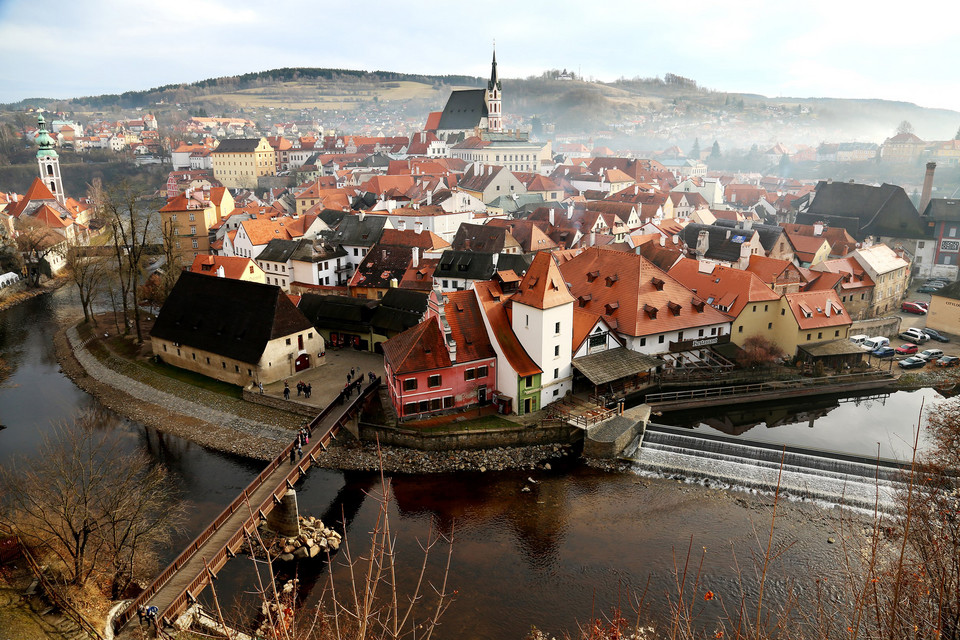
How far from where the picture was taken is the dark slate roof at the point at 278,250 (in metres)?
53.2

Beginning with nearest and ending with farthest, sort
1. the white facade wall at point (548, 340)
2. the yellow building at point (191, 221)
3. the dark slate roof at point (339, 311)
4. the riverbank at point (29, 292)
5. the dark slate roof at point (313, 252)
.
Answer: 1. the white facade wall at point (548, 340)
2. the dark slate roof at point (339, 311)
3. the dark slate roof at point (313, 252)
4. the riverbank at point (29, 292)
5. the yellow building at point (191, 221)

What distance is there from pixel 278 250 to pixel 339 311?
14.5 metres

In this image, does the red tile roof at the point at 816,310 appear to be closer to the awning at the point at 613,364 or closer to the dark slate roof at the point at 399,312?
the awning at the point at 613,364

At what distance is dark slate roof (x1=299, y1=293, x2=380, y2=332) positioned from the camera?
42.0m

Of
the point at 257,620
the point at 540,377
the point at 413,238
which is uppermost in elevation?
the point at 413,238

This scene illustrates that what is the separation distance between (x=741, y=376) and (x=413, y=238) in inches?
1110

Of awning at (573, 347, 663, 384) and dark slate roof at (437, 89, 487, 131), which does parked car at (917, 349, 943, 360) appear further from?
dark slate roof at (437, 89, 487, 131)

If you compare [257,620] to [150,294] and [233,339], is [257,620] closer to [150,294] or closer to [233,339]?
[233,339]

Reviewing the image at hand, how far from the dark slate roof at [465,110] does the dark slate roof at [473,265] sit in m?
87.8

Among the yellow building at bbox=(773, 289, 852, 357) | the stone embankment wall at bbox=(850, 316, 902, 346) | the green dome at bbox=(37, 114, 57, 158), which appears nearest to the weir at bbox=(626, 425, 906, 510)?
the yellow building at bbox=(773, 289, 852, 357)

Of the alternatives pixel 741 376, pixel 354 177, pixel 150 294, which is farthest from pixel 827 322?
pixel 354 177

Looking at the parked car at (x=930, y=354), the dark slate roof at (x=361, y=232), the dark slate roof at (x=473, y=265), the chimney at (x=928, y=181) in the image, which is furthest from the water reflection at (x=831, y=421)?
the chimney at (x=928, y=181)

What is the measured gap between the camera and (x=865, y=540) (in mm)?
23391

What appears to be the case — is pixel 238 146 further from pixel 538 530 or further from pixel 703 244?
pixel 538 530
